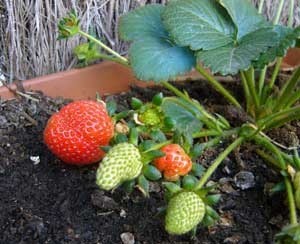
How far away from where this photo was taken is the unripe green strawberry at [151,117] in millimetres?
1167

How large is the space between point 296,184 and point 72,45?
655 mm

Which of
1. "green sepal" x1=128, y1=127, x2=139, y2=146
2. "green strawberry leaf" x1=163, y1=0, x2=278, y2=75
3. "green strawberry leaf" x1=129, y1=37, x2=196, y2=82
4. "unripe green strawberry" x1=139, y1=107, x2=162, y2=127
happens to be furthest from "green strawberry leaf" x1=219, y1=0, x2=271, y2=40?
"green sepal" x1=128, y1=127, x2=139, y2=146

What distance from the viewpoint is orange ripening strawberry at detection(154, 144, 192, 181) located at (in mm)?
1057

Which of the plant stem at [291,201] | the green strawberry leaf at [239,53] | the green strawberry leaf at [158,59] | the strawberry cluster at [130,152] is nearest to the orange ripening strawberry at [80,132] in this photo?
the strawberry cluster at [130,152]

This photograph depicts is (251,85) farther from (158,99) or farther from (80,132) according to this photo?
(80,132)

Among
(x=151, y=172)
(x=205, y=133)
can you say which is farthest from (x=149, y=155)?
(x=205, y=133)

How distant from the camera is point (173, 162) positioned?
3.46ft

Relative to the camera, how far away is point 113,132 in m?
1.17

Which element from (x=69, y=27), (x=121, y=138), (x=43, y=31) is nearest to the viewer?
(x=121, y=138)

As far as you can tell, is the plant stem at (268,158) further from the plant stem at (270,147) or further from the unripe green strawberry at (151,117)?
the unripe green strawberry at (151,117)

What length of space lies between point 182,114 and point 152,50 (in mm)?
136

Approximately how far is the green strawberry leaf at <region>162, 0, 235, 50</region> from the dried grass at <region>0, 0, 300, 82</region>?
1.10 ft

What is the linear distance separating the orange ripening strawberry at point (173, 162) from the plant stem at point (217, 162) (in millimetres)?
32

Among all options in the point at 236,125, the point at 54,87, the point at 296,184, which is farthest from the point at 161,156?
the point at 54,87
